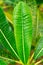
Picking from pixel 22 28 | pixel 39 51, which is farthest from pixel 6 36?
pixel 39 51

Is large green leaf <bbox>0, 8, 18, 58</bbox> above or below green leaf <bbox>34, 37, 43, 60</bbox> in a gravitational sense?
above

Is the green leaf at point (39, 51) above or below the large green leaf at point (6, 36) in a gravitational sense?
below

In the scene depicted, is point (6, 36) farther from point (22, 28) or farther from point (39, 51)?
point (39, 51)

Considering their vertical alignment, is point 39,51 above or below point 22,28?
below

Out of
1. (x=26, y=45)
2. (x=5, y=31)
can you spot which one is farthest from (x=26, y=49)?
(x=5, y=31)

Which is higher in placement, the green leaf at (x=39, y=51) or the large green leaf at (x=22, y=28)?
the large green leaf at (x=22, y=28)

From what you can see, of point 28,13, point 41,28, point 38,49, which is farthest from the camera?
point 41,28

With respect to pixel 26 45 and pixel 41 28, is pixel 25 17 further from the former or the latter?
pixel 41 28

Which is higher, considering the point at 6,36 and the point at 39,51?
the point at 6,36
